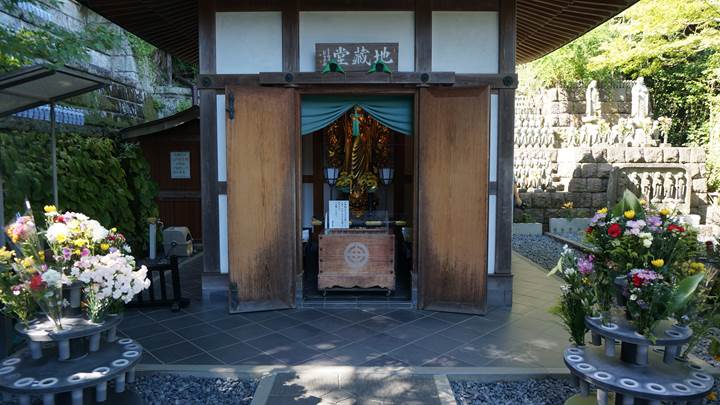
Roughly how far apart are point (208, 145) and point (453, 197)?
330 cm

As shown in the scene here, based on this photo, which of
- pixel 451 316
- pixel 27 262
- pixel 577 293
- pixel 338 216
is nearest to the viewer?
pixel 27 262

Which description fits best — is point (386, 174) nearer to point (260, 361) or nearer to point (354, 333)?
point (354, 333)

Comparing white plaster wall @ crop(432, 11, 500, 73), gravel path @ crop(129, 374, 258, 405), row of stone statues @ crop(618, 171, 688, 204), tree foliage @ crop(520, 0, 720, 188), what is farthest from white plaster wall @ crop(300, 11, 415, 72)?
tree foliage @ crop(520, 0, 720, 188)

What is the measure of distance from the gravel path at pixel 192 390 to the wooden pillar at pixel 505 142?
367 cm

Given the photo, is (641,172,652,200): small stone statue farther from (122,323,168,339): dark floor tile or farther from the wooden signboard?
(122,323,168,339): dark floor tile

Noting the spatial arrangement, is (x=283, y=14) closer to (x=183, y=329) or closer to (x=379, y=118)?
(x=379, y=118)

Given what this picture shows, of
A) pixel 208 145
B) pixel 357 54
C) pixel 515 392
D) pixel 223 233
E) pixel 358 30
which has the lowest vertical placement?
pixel 515 392

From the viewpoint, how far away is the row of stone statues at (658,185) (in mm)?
13211

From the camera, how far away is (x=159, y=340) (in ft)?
16.5

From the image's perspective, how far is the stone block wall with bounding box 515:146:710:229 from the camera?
13.3m

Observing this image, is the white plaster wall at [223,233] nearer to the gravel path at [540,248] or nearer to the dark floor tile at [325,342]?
the dark floor tile at [325,342]

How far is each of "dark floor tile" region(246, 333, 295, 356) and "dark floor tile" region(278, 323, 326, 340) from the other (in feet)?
0.30

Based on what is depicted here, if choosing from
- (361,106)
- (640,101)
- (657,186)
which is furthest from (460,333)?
(640,101)

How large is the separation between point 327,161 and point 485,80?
4.06 m
